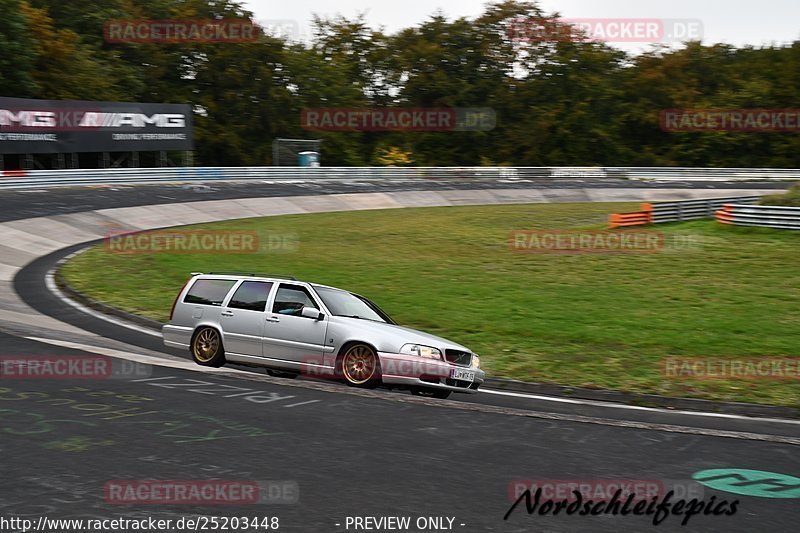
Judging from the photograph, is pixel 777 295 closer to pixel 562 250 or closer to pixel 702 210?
pixel 562 250

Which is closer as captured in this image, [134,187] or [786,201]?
[786,201]

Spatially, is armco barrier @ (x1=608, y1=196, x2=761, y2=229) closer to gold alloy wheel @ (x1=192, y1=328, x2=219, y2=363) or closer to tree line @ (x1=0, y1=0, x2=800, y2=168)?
gold alloy wheel @ (x1=192, y1=328, x2=219, y2=363)

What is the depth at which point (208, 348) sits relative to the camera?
482 inches

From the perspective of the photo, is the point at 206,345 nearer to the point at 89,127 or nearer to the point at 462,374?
the point at 462,374

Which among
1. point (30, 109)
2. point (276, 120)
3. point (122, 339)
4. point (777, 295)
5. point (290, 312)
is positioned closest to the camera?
point (290, 312)

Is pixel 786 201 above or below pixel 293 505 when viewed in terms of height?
above

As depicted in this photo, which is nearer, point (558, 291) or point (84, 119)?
point (558, 291)

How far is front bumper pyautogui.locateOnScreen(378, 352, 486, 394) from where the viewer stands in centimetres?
1074

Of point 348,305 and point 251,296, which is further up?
point 251,296

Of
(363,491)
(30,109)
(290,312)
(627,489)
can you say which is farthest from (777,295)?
(30,109)

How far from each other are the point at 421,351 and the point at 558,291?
32.9ft

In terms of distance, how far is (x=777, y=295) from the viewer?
19.5 m

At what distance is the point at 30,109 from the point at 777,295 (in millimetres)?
32506

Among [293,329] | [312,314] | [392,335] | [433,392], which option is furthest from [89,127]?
[433,392]
